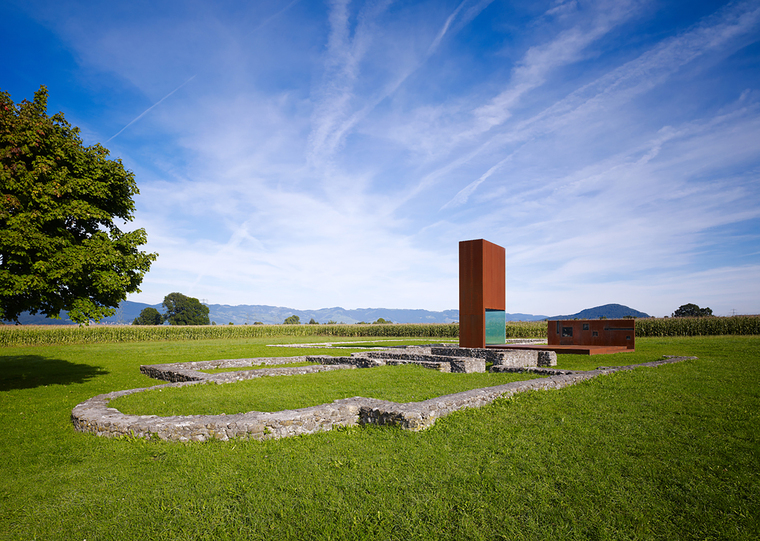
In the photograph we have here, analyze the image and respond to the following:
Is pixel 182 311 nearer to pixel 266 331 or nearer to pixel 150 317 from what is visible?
pixel 150 317

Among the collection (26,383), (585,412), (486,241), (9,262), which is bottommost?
(26,383)

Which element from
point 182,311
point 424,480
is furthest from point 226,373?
point 182,311

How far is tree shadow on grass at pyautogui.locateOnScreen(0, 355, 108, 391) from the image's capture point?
45.7 feet

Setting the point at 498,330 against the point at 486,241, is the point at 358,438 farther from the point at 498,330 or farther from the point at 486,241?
the point at 498,330

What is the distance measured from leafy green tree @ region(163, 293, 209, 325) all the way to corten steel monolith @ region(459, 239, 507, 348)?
7977 cm

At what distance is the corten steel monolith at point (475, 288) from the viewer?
20.0m

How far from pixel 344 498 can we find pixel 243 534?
1.15m

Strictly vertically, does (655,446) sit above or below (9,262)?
below

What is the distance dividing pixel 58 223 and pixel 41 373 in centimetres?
879

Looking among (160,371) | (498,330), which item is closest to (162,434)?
(160,371)

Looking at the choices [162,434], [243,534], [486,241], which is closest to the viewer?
[243,534]

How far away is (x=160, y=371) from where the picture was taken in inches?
610

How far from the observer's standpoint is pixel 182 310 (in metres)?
85.5

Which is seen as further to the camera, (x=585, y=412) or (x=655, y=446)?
(x=585, y=412)
